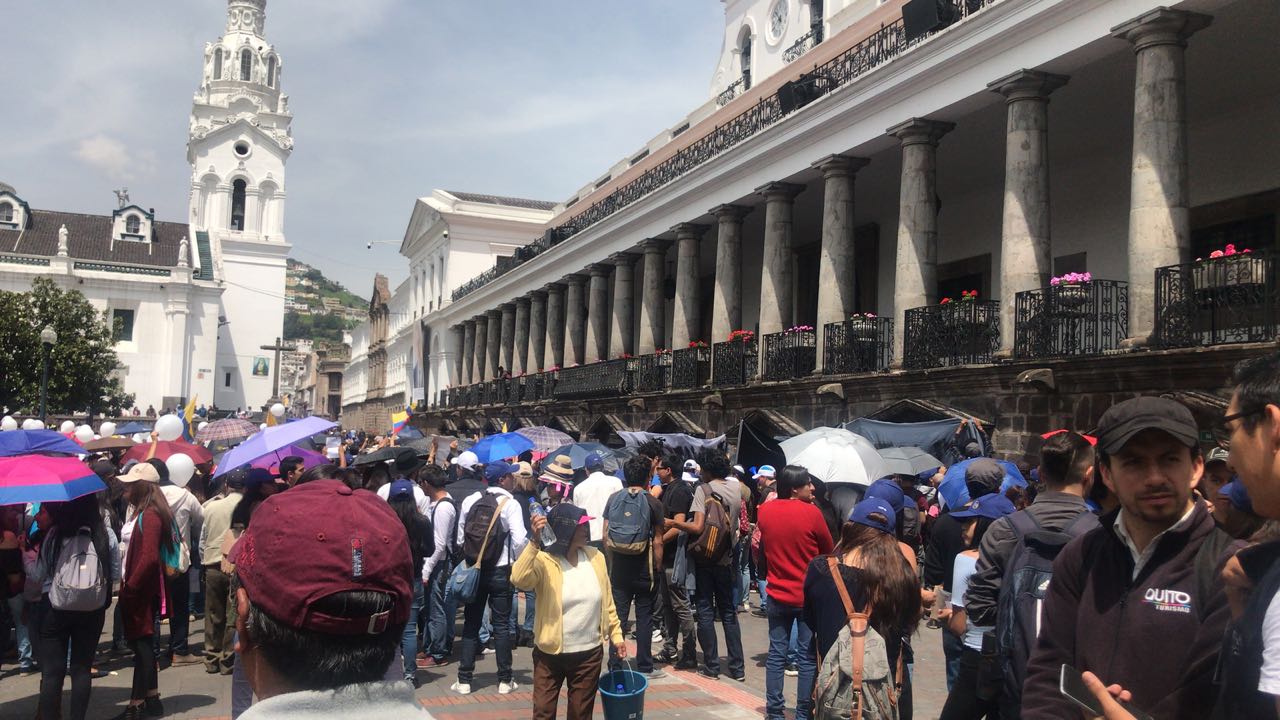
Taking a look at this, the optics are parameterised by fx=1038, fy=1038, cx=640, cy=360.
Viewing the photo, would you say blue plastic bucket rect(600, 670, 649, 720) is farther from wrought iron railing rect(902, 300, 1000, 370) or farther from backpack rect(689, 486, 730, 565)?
wrought iron railing rect(902, 300, 1000, 370)

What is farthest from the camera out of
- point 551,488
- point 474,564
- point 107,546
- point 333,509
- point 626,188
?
point 626,188

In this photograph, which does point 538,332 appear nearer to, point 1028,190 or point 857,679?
point 1028,190

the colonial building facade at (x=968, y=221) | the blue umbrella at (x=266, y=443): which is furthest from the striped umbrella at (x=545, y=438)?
the blue umbrella at (x=266, y=443)

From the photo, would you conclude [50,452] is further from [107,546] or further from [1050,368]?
[1050,368]

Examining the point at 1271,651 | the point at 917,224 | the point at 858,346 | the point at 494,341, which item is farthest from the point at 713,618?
the point at 494,341

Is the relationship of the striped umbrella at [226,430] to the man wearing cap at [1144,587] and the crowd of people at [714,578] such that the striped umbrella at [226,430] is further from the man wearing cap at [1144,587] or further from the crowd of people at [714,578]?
the man wearing cap at [1144,587]

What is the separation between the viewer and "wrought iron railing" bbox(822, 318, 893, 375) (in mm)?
20297

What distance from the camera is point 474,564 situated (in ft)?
28.9

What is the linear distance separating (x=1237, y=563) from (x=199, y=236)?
83710 mm

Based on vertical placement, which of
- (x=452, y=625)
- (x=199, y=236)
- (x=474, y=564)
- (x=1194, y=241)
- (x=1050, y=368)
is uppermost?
(x=199, y=236)

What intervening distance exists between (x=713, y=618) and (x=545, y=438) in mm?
10742

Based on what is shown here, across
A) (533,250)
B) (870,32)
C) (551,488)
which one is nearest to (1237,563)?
(551,488)

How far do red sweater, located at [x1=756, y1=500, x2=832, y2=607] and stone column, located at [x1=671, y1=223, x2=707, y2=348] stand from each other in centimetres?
2024

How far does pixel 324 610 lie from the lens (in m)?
2.18
